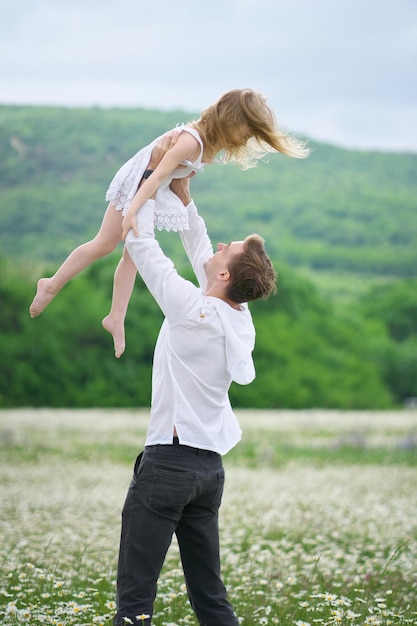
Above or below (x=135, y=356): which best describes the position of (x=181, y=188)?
above

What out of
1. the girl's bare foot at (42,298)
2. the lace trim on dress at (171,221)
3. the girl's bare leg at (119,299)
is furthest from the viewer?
the girl's bare foot at (42,298)

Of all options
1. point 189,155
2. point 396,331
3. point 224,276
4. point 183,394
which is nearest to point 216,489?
point 183,394

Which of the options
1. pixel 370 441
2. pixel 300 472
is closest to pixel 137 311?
pixel 370 441

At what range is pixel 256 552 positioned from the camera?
821 cm

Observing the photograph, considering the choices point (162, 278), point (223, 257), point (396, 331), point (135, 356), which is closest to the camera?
point (162, 278)

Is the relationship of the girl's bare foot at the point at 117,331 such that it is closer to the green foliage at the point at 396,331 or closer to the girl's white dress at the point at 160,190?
the girl's white dress at the point at 160,190

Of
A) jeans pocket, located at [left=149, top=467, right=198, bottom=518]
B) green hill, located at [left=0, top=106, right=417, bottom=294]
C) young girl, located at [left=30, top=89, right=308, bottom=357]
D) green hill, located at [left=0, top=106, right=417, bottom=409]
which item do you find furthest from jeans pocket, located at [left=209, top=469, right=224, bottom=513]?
green hill, located at [left=0, top=106, right=417, bottom=294]

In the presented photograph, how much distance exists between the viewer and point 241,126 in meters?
4.53

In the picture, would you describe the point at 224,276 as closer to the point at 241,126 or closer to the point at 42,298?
the point at 241,126

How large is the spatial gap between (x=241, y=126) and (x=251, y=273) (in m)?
0.79

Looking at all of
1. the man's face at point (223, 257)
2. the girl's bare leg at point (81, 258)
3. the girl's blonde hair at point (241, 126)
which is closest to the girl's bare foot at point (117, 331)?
the girl's bare leg at point (81, 258)

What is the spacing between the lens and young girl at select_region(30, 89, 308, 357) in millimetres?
4477

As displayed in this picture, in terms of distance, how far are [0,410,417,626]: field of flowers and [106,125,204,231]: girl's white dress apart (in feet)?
7.34

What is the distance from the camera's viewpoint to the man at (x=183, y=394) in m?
4.23
